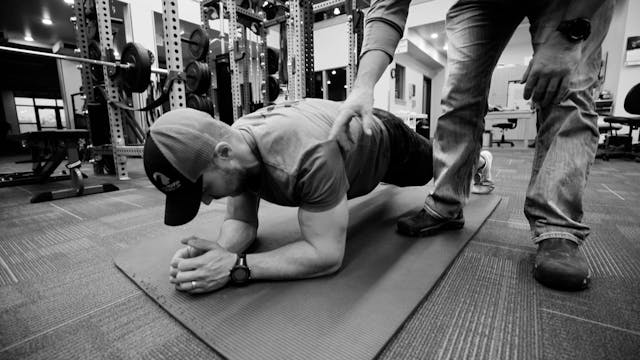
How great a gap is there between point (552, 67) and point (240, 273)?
3.14 ft

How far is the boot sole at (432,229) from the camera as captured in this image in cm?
120

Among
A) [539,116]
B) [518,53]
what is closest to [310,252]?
[539,116]

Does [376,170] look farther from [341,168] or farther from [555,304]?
[555,304]

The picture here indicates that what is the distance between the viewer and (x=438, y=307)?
29.8 inches

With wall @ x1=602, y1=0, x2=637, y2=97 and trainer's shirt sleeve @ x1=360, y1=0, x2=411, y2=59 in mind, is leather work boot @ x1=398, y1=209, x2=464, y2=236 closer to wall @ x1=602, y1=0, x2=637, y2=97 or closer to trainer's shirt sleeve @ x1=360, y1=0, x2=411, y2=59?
trainer's shirt sleeve @ x1=360, y1=0, x2=411, y2=59

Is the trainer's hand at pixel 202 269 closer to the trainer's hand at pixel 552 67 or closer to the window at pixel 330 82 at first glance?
the trainer's hand at pixel 552 67

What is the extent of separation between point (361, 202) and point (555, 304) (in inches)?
41.7

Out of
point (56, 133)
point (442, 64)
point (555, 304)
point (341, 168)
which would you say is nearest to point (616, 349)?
point (555, 304)

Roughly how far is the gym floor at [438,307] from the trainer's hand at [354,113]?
0.48 metres

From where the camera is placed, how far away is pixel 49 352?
633mm

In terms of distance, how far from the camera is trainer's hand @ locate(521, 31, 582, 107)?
29.8 inches

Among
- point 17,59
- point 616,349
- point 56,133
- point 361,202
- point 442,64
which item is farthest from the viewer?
point 442,64

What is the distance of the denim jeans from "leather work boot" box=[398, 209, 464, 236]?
3cm

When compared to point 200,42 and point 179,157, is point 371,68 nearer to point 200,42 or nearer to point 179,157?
point 179,157
